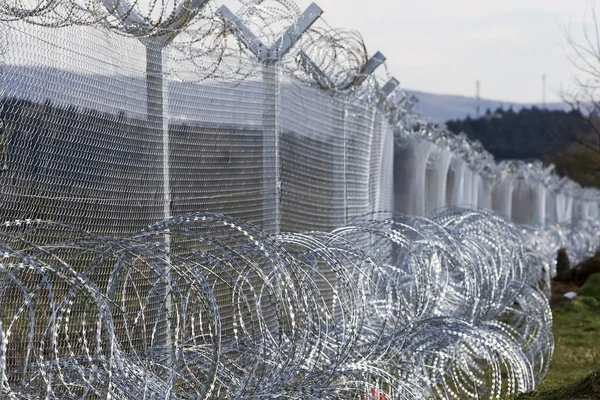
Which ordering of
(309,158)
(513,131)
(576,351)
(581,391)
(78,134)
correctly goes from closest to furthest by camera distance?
(78,134), (581,391), (309,158), (576,351), (513,131)

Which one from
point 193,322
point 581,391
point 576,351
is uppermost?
point 193,322

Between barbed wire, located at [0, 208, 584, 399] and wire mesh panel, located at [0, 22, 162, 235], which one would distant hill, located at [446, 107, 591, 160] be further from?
wire mesh panel, located at [0, 22, 162, 235]

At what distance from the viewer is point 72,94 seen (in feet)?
A: 17.5

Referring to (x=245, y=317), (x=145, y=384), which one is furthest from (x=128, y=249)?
(x=245, y=317)

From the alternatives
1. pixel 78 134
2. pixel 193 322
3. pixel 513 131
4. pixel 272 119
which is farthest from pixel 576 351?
pixel 513 131

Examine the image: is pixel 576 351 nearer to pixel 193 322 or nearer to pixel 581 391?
pixel 581 391

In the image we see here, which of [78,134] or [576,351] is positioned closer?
[78,134]

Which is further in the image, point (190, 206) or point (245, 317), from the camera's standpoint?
point (245, 317)

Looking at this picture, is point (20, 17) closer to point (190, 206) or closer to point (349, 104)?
point (190, 206)

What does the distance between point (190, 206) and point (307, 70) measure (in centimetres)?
251

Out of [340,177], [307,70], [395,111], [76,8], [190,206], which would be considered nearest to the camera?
[76,8]

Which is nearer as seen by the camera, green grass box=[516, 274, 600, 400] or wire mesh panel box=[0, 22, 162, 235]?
wire mesh panel box=[0, 22, 162, 235]

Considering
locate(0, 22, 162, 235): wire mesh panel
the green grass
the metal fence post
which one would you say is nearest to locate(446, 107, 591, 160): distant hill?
the green grass

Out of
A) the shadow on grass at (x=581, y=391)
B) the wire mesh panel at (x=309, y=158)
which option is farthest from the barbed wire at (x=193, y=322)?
the wire mesh panel at (x=309, y=158)
